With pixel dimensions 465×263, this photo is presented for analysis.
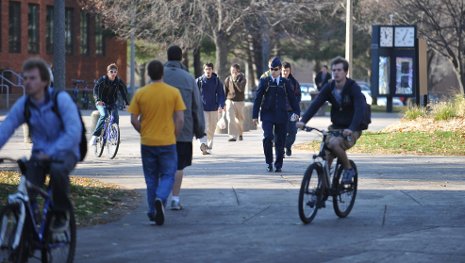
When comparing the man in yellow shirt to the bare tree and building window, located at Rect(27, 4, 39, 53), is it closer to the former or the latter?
the bare tree

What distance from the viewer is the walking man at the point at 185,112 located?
1249 cm

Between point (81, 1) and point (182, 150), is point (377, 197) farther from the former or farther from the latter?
point (81, 1)

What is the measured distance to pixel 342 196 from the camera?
40.1 ft

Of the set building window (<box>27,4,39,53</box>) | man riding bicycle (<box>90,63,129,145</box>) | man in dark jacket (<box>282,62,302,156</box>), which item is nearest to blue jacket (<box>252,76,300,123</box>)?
man in dark jacket (<box>282,62,302,156</box>)

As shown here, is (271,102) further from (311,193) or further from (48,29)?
(48,29)

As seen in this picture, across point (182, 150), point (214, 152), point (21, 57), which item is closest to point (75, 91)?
point (21, 57)

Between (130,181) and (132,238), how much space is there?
16.6 feet

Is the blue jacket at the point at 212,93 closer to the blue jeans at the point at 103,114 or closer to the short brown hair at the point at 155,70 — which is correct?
the blue jeans at the point at 103,114

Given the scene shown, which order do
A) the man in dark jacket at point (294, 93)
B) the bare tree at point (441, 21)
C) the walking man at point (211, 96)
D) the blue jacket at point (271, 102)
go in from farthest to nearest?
1. the bare tree at point (441, 21)
2. the walking man at point (211, 96)
3. the man in dark jacket at point (294, 93)
4. the blue jacket at point (271, 102)

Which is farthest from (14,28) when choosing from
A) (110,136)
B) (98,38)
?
(110,136)

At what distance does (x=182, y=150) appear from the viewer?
12.5 metres

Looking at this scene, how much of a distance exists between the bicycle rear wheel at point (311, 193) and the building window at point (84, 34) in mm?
44500

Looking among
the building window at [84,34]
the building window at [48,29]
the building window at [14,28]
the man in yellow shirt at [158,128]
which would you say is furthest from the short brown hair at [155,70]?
the building window at [84,34]

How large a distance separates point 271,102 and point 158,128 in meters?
5.80
